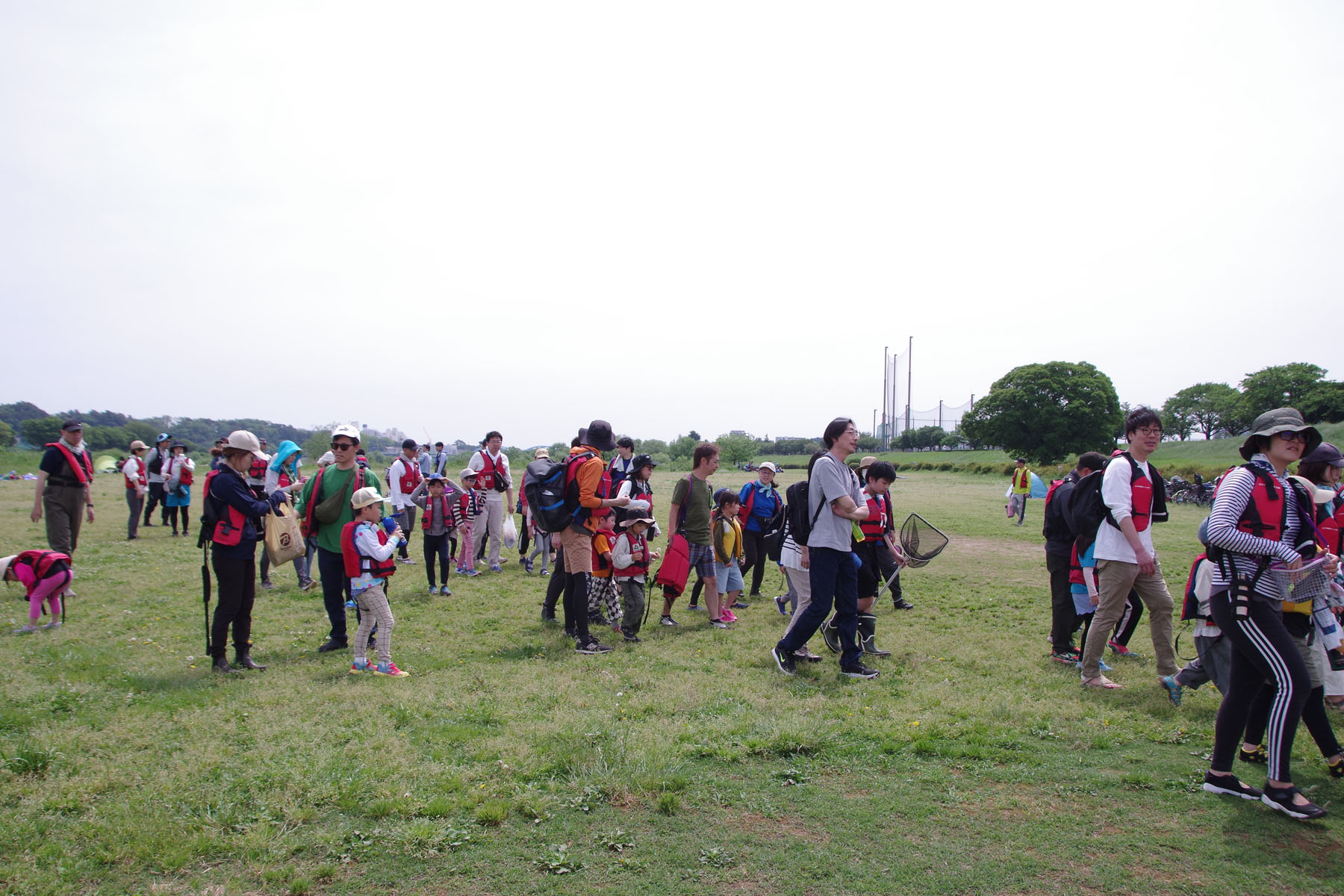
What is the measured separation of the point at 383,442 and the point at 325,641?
113110mm

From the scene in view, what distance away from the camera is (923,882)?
321 cm

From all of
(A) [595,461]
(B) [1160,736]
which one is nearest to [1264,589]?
(B) [1160,736]

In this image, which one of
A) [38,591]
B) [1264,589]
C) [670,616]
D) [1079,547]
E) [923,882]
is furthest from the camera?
[670,616]

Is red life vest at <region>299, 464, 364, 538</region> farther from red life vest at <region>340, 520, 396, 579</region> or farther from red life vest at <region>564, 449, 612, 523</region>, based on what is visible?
red life vest at <region>564, 449, 612, 523</region>

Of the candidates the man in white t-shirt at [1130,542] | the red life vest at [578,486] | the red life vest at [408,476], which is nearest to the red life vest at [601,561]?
the red life vest at [578,486]

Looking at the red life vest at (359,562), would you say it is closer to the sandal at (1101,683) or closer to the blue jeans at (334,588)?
the blue jeans at (334,588)

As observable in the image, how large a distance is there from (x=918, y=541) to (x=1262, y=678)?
16.0 feet

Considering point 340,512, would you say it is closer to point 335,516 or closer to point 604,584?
point 335,516

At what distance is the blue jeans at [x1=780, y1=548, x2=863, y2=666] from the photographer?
6.14 metres

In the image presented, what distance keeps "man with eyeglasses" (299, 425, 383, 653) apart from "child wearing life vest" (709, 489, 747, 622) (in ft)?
12.8

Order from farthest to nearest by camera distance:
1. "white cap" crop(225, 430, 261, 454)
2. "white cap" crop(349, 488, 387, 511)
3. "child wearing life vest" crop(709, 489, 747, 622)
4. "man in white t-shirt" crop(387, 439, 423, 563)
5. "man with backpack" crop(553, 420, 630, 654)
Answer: "man in white t-shirt" crop(387, 439, 423, 563)
"child wearing life vest" crop(709, 489, 747, 622)
"man with backpack" crop(553, 420, 630, 654)
"white cap" crop(349, 488, 387, 511)
"white cap" crop(225, 430, 261, 454)

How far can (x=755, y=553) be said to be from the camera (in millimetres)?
10211

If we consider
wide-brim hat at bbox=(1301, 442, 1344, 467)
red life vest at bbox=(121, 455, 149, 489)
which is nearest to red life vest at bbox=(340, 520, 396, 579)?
wide-brim hat at bbox=(1301, 442, 1344, 467)

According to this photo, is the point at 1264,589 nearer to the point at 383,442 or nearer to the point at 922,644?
the point at 922,644
